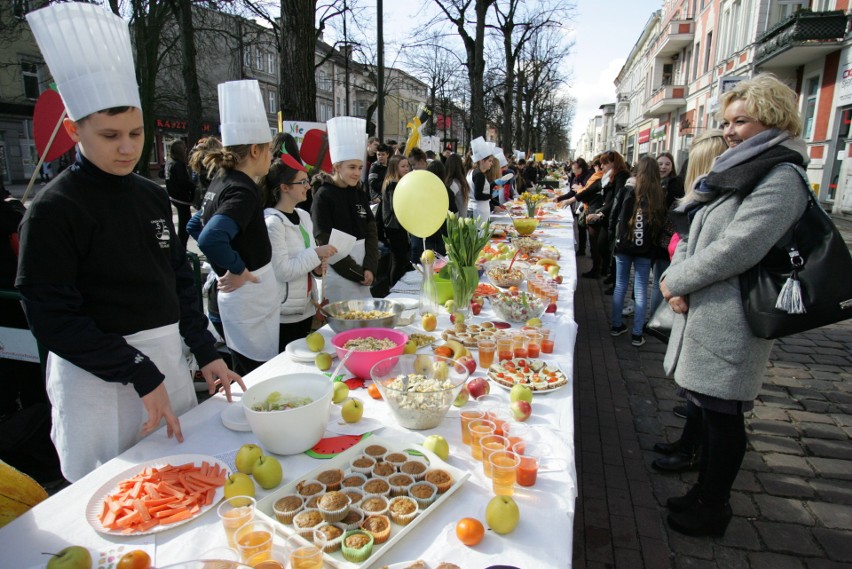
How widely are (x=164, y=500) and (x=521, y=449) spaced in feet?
3.31

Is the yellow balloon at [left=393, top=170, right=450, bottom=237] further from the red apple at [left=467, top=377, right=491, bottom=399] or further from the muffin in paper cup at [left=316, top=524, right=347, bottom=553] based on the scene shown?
the muffin in paper cup at [left=316, top=524, right=347, bottom=553]

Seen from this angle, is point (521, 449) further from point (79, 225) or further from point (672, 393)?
point (672, 393)

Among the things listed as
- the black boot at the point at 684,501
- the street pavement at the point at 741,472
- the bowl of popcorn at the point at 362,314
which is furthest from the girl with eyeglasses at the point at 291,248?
the black boot at the point at 684,501

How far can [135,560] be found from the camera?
107 cm

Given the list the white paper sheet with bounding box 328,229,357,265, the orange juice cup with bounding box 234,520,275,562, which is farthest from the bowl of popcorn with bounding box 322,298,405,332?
the orange juice cup with bounding box 234,520,275,562

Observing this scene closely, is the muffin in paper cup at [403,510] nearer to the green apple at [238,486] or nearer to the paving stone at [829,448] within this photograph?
the green apple at [238,486]

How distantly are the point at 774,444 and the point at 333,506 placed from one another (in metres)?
3.38

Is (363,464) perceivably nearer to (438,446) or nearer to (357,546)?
(438,446)

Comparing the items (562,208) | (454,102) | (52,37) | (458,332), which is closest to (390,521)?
(458,332)

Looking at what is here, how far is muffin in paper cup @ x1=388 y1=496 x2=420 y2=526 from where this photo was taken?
4.01 feet

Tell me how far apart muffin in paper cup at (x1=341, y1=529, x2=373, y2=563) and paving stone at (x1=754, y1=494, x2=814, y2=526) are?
2536mm

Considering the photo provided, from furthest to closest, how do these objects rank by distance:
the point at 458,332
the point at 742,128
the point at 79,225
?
1. the point at 458,332
2. the point at 742,128
3. the point at 79,225

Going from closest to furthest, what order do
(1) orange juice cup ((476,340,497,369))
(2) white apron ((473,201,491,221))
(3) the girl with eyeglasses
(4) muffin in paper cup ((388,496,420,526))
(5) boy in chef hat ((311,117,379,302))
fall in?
(4) muffin in paper cup ((388,496,420,526)) → (1) orange juice cup ((476,340,497,369)) → (3) the girl with eyeglasses → (5) boy in chef hat ((311,117,379,302)) → (2) white apron ((473,201,491,221))

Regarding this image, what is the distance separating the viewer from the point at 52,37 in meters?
1.50
